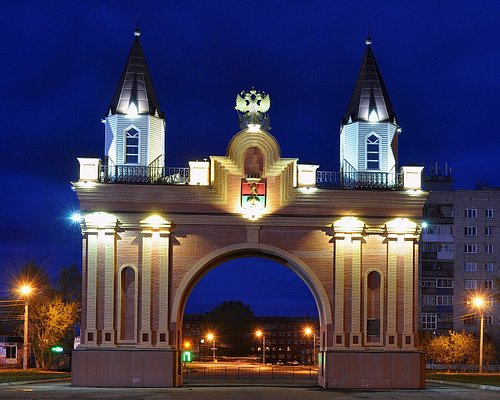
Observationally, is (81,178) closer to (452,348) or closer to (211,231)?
(211,231)

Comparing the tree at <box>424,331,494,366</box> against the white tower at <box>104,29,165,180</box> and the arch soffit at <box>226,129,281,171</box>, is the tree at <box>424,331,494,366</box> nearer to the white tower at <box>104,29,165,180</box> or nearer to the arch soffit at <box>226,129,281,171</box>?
the arch soffit at <box>226,129,281,171</box>

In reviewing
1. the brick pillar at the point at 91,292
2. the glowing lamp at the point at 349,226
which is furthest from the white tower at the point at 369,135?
the brick pillar at the point at 91,292

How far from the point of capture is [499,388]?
4759 centimetres

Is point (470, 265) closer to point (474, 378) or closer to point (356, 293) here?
point (474, 378)

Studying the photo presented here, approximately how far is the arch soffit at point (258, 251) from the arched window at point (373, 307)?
6.49 ft

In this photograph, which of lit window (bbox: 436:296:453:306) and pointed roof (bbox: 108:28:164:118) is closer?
pointed roof (bbox: 108:28:164:118)

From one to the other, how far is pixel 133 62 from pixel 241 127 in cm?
700

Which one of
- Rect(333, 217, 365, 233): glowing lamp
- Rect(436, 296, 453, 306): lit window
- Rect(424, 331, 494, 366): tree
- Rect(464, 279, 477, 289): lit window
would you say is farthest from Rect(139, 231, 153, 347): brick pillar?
Rect(464, 279, 477, 289): lit window

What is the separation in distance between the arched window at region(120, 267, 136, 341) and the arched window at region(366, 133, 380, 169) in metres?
13.4

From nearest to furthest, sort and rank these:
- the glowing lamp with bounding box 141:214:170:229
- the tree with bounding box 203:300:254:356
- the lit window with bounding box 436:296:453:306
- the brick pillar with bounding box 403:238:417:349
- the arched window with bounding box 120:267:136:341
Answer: the arched window with bounding box 120:267:136:341 → the glowing lamp with bounding box 141:214:170:229 → the brick pillar with bounding box 403:238:417:349 → the lit window with bounding box 436:296:453:306 → the tree with bounding box 203:300:254:356

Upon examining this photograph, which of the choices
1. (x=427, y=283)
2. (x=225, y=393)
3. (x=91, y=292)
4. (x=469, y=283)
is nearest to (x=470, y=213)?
(x=469, y=283)

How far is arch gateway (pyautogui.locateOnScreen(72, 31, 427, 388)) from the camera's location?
48562 mm

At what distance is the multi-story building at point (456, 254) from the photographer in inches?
3979

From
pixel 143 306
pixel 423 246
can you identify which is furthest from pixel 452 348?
pixel 143 306
